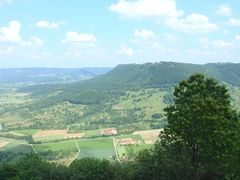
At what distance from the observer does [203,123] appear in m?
39.4

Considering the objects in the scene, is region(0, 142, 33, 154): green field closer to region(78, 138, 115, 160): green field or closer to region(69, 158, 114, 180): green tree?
region(78, 138, 115, 160): green field

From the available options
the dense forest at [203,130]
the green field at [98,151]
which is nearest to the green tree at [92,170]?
the dense forest at [203,130]

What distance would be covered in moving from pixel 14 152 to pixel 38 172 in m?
110

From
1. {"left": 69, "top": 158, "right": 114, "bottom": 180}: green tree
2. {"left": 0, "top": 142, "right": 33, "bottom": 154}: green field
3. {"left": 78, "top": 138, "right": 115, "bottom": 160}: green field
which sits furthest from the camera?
{"left": 0, "top": 142, "right": 33, "bottom": 154}: green field

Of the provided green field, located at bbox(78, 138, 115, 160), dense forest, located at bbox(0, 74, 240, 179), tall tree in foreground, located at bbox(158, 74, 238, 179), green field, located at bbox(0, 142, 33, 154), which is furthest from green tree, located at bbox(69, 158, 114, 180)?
green field, located at bbox(0, 142, 33, 154)

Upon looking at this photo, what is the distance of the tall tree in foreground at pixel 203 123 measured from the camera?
129 feet

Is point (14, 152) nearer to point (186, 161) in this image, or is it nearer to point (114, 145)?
point (114, 145)

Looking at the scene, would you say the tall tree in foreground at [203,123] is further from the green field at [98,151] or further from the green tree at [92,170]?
the green field at [98,151]

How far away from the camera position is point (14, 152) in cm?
17438

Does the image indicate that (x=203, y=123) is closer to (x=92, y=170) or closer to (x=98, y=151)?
(x=92, y=170)

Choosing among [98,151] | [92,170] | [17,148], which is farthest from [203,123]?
[17,148]

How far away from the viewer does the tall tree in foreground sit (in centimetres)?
3922

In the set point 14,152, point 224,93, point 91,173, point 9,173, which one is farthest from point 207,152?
point 14,152

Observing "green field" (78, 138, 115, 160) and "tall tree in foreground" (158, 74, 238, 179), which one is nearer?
"tall tree in foreground" (158, 74, 238, 179)
